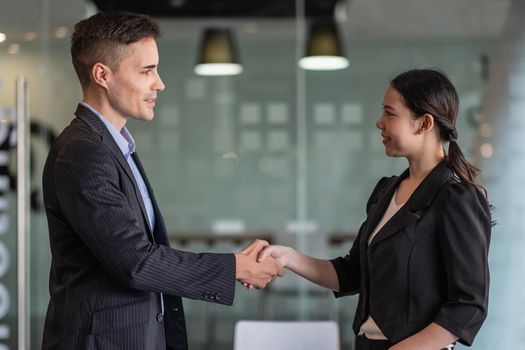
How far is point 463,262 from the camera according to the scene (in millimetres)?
2211

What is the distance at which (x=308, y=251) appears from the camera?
5129mm

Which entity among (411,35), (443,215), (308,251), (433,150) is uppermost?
(411,35)

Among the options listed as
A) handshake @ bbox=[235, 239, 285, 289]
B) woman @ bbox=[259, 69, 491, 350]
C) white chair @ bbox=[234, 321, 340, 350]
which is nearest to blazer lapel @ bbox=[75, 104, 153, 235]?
handshake @ bbox=[235, 239, 285, 289]

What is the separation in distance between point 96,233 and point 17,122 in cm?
297

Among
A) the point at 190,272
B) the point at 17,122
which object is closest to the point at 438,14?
the point at 17,122

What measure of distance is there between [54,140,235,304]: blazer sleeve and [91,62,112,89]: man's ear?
242 mm

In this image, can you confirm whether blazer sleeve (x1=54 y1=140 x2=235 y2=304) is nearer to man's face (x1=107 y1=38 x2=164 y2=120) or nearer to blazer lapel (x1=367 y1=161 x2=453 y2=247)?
man's face (x1=107 y1=38 x2=164 y2=120)

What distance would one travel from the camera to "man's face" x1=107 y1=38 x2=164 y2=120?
98.7 inches

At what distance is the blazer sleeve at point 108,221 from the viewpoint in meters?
2.27

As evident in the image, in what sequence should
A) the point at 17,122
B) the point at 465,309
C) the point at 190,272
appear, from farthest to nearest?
1. the point at 17,122
2. the point at 190,272
3. the point at 465,309

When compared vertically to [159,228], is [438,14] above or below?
above

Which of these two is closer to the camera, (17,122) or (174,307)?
(174,307)

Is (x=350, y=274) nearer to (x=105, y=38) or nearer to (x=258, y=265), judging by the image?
(x=258, y=265)

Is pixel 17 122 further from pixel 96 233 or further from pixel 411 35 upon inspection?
pixel 96 233
